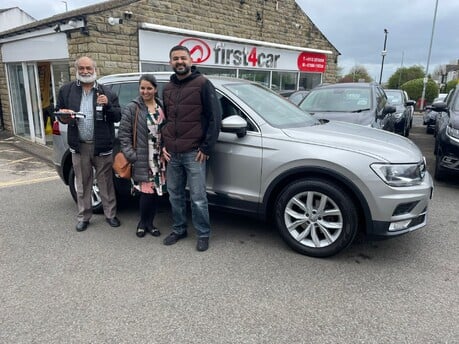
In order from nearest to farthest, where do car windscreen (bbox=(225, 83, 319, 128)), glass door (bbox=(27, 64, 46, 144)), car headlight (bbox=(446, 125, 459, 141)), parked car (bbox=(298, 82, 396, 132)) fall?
car windscreen (bbox=(225, 83, 319, 128)) < car headlight (bbox=(446, 125, 459, 141)) < parked car (bbox=(298, 82, 396, 132)) < glass door (bbox=(27, 64, 46, 144))

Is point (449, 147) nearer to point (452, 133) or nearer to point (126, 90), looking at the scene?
point (452, 133)

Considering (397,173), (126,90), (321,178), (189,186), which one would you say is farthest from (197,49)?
(397,173)

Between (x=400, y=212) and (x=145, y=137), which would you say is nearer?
(x=400, y=212)

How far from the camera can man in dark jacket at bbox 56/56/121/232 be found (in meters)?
3.71

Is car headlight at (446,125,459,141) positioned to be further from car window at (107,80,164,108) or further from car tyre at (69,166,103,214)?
car tyre at (69,166,103,214)

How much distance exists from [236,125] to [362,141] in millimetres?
1165

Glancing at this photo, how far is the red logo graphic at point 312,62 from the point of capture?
47.5ft

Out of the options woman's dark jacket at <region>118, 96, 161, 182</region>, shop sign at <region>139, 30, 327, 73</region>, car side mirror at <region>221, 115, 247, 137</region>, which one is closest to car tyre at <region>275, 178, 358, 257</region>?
car side mirror at <region>221, 115, 247, 137</region>

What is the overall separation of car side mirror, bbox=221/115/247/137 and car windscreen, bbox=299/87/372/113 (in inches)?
143

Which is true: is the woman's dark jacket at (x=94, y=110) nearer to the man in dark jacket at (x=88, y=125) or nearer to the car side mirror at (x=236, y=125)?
the man in dark jacket at (x=88, y=125)

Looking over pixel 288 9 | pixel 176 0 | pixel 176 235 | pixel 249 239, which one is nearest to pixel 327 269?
pixel 249 239

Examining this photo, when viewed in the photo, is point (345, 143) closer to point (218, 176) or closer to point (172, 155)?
point (218, 176)

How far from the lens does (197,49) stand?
10.0 metres

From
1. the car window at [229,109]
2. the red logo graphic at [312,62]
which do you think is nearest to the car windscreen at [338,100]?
the car window at [229,109]
